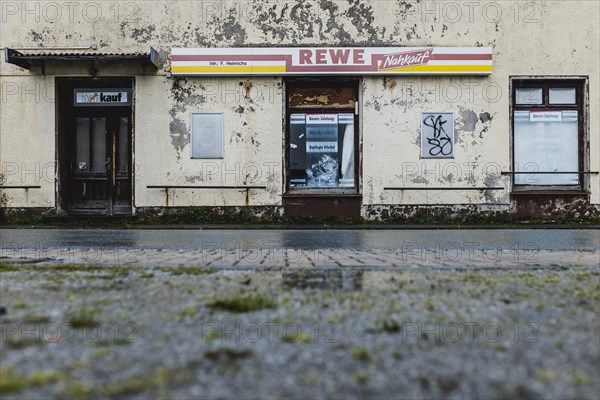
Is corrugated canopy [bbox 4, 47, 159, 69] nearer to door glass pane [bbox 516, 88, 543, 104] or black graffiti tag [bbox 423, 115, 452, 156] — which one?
black graffiti tag [bbox 423, 115, 452, 156]

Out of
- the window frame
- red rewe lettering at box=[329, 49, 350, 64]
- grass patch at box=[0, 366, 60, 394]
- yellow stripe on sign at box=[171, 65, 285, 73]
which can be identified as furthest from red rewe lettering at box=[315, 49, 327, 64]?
grass patch at box=[0, 366, 60, 394]

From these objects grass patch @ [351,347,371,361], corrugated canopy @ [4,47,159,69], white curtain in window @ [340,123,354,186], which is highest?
corrugated canopy @ [4,47,159,69]

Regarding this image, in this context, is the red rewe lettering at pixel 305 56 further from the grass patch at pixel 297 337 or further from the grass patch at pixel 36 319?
the grass patch at pixel 297 337

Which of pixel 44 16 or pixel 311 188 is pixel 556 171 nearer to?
pixel 311 188

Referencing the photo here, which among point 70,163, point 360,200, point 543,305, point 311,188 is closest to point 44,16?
point 70,163

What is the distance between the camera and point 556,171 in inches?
503

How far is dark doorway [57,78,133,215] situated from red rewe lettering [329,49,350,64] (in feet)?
15.3

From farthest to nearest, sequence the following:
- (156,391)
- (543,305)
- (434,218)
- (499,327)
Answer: (434,218)
(543,305)
(499,327)
(156,391)

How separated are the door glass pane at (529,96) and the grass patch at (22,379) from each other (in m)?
12.8

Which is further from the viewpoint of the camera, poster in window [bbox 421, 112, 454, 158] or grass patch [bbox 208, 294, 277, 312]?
poster in window [bbox 421, 112, 454, 158]

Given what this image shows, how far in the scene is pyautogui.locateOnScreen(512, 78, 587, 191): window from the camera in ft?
41.6

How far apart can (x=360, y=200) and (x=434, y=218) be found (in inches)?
64.9

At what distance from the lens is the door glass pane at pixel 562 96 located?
1270 cm

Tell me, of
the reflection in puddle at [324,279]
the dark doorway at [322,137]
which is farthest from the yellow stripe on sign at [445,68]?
the reflection in puddle at [324,279]
